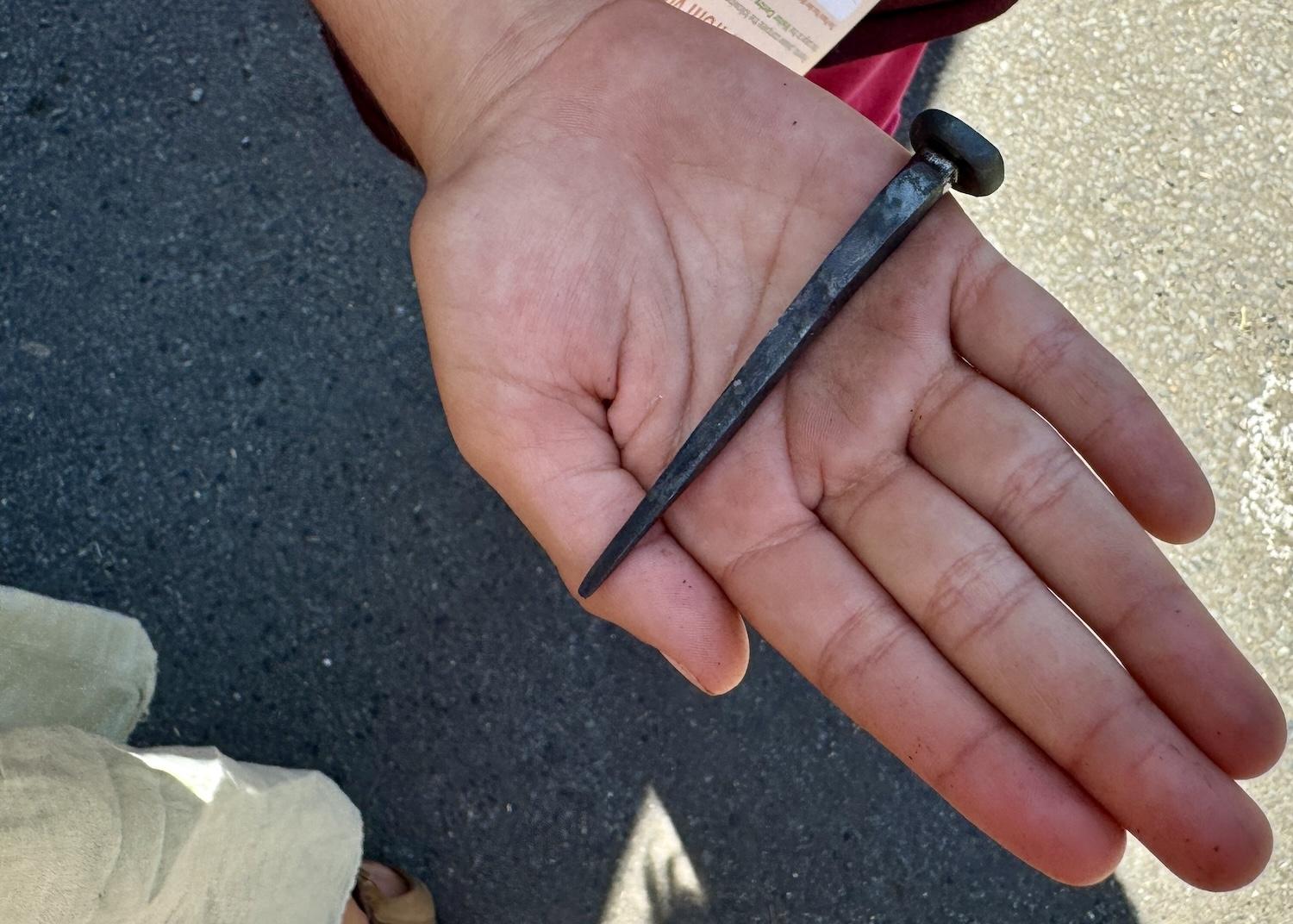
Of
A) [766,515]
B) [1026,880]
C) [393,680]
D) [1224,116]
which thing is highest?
[1224,116]

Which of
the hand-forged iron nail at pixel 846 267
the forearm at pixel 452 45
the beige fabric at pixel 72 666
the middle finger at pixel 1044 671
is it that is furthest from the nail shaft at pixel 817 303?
the beige fabric at pixel 72 666

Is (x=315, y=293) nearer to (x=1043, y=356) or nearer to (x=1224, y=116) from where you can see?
(x=1043, y=356)

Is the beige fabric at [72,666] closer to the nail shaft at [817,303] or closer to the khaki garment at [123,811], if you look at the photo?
the khaki garment at [123,811]

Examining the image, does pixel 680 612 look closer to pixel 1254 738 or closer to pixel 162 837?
pixel 1254 738

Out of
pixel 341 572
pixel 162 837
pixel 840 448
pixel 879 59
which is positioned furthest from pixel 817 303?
pixel 341 572

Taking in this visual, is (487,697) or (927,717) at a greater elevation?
(927,717)

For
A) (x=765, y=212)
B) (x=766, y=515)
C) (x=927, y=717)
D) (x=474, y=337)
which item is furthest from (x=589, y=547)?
(x=765, y=212)

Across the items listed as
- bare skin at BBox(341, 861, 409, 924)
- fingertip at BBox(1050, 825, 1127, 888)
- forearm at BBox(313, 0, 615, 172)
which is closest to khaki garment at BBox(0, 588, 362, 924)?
bare skin at BBox(341, 861, 409, 924)
